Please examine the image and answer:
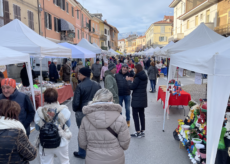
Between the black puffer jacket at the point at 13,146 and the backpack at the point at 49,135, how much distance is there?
0.47m

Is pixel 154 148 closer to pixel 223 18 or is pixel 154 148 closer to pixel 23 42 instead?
pixel 23 42

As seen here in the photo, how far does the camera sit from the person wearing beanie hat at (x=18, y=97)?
2.98 m

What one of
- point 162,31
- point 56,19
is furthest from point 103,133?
point 162,31

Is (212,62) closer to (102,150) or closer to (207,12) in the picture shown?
(102,150)

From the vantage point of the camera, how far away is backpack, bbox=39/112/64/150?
8.10ft

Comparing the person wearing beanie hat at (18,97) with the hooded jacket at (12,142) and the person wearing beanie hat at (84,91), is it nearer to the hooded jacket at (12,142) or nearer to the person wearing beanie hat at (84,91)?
the person wearing beanie hat at (84,91)

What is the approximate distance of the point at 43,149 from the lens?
8.57 feet

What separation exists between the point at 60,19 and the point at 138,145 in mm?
18492

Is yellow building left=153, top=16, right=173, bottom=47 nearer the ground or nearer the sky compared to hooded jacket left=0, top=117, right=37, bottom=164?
nearer the sky

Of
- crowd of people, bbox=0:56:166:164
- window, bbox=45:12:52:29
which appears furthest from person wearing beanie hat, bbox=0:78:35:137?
window, bbox=45:12:52:29

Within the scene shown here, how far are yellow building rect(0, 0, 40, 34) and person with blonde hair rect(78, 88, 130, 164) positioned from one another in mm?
12331

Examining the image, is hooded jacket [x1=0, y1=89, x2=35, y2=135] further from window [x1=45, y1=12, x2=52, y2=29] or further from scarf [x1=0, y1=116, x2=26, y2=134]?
window [x1=45, y1=12, x2=52, y2=29]

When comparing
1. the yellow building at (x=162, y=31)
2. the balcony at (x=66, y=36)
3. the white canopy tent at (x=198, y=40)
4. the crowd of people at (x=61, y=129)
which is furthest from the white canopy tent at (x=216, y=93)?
the yellow building at (x=162, y=31)

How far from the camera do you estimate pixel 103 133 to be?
214 centimetres
